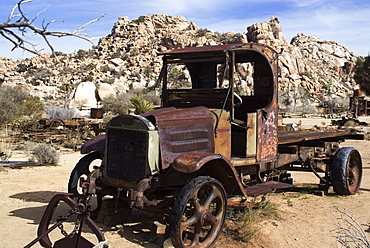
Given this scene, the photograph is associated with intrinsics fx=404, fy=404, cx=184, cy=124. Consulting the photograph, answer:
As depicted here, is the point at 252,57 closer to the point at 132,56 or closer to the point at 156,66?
the point at 156,66

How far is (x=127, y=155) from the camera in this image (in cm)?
520

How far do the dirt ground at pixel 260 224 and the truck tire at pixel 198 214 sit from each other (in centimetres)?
31

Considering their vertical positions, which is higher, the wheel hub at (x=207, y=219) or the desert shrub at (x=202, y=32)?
the desert shrub at (x=202, y=32)

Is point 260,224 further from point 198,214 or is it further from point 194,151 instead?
point 194,151

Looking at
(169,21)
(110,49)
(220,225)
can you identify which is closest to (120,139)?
(220,225)

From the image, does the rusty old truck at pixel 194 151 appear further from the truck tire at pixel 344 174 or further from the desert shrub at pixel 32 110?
the desert shrub at pixel 32 110

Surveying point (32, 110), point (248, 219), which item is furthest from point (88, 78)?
point (248, 219)

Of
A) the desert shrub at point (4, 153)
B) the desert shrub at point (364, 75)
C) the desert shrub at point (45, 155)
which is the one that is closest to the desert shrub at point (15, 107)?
the desert shrub at point (4, 153)

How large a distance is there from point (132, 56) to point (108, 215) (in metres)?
70.0

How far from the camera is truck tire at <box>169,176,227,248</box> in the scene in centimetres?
451

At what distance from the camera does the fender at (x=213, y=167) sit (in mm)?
4680

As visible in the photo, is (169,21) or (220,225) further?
(169,21)

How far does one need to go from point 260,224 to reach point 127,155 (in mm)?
2252

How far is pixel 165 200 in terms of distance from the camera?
5.35 metres
